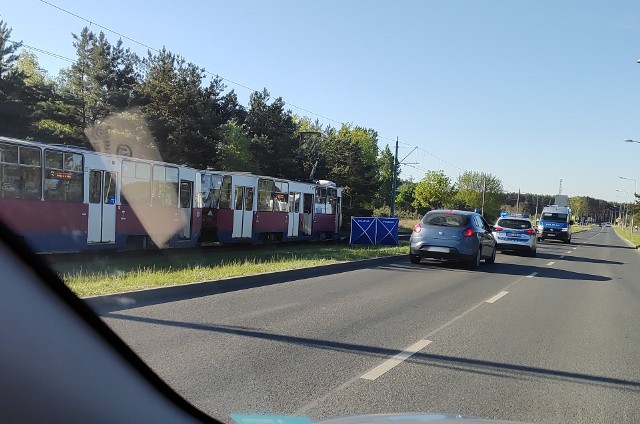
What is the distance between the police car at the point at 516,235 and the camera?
23297mm

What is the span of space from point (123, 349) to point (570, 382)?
4.34 metres

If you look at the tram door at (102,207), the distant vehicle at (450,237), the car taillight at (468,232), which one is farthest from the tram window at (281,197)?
the car taillight at (468,232)

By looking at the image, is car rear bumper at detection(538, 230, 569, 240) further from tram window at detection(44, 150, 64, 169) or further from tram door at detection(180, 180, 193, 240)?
tram window at detection(44, 150, 64, 169)

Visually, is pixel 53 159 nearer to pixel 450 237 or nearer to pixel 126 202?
pixel 126 202

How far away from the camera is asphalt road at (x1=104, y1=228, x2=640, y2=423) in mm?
4613

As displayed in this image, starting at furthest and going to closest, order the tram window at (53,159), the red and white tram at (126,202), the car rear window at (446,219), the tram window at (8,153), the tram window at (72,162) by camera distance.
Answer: the car rear window at (446,219) → the tram window at (72,162) → the tram window at (53,159) → the red and white tram at (126,202) → the tram window at (8,153)

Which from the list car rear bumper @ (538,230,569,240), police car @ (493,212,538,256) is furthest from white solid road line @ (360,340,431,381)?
car rear bumper @ (538,230,569,240)

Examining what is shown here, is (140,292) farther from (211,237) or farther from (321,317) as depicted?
(211,237)

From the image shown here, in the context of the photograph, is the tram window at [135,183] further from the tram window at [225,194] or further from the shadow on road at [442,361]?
the shadow on road at [442,361]

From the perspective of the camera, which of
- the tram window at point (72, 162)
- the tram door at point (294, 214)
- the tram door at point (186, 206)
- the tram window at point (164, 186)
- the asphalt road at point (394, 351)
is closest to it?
the asphalt road at point (394, 351)

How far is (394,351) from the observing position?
6.39 m

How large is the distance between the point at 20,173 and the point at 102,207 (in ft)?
8.64

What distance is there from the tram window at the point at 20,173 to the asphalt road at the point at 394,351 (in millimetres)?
6227

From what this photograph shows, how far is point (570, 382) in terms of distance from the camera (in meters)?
5.40
